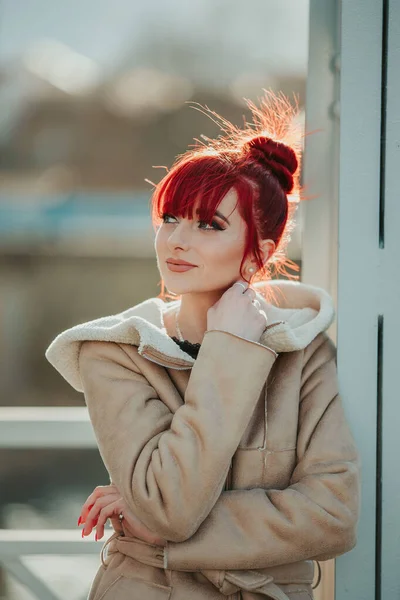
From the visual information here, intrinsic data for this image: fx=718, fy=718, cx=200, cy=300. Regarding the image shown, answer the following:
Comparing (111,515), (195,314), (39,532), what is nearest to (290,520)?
(111,515)

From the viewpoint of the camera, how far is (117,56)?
203cm

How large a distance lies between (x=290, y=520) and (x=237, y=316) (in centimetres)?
38

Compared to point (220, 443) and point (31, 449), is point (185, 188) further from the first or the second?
point (31, 449)

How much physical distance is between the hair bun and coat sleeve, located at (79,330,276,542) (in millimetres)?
379

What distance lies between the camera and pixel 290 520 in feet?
4.25

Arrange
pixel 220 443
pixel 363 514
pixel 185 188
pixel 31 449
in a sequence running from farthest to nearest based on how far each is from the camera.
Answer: pixel 31 449, pixel 363 514, pixel 185 188, pixel 220 443

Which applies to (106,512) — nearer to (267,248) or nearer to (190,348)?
(190,348)

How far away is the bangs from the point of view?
1.39m

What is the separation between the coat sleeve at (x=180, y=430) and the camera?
124cm

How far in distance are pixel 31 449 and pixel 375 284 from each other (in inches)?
41.4

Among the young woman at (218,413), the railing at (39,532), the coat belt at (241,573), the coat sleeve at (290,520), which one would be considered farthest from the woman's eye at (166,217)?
the railing at (39,532)

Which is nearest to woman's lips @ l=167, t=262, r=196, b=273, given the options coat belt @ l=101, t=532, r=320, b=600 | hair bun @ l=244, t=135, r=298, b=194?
hair bun @ l=244, t=135, r=298, b=194

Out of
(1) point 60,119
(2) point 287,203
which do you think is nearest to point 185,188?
(2) point 287,203

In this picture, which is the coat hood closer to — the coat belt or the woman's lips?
the woman's lips
